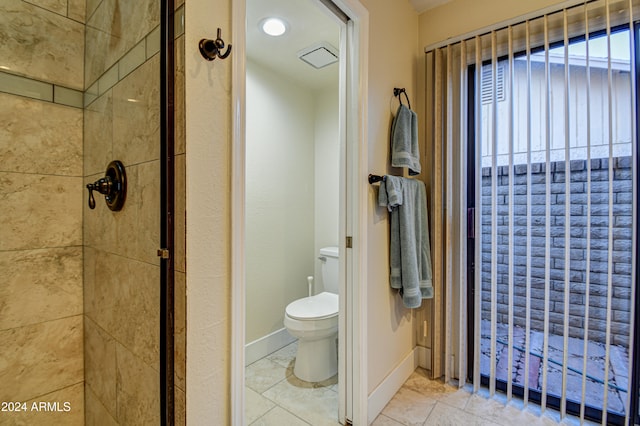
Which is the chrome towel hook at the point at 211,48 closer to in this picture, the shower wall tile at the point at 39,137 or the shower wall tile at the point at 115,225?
the shower wall tile at the point at 115,225

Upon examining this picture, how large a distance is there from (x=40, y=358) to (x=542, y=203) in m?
2.44

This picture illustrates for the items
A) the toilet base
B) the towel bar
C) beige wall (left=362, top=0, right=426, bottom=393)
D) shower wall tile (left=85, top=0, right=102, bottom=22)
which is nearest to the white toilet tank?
the toilet base

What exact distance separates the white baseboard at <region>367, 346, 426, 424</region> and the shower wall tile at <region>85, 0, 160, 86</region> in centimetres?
186

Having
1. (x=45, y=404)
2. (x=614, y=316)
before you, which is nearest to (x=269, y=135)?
(x=45, y=404)

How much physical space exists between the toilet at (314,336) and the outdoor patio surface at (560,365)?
0.94 meters

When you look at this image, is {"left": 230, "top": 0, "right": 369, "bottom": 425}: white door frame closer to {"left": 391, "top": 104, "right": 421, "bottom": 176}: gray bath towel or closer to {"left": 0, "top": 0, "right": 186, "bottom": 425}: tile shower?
{"left": 391, "top": 104, "right": 421, "bottom": 176}: gray bath towel

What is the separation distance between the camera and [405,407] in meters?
1.67

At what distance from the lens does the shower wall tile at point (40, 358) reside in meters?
1.08

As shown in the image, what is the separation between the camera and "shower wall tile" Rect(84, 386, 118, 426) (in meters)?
1.08

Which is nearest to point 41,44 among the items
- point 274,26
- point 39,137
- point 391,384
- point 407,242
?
point 39,137

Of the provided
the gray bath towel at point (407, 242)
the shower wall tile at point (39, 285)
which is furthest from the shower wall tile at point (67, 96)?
the gray bath towel at point (407, 242)

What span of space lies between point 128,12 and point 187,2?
0.29m

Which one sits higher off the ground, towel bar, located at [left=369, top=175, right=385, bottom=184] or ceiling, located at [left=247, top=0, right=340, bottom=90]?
ceiling, located at [left=247, top=0, right=340, bottom=90]

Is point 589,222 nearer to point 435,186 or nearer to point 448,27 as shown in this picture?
point 435,186
